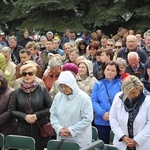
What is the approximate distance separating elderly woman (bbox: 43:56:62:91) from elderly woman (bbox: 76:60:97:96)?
1.31 feet

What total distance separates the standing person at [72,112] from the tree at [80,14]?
8.91 meters

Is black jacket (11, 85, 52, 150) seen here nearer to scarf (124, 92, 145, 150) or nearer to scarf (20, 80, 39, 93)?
scarf (20, 80, 39, 93)

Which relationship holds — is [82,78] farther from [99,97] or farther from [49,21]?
[49,21]

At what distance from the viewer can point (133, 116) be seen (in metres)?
4.83

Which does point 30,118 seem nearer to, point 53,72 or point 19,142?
point 19,142

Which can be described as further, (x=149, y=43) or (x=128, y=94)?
(x=149, y=43)

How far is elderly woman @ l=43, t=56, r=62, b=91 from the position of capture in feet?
21.6

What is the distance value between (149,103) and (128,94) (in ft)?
0.96

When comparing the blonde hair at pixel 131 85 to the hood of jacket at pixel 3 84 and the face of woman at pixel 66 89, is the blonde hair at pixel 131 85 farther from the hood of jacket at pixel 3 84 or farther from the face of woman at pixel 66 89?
the hood of jacket at pixel 3 84

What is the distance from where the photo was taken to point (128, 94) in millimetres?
4773

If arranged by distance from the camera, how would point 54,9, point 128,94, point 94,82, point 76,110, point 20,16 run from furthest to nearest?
point 20,16, point 54,9, point 94,82, point 76,110, point 128,94

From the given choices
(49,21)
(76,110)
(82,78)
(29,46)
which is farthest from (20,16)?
(76,110)

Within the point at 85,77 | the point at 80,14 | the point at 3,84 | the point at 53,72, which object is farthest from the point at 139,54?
the point at 80,14

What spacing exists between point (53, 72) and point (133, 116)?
2.19 m
